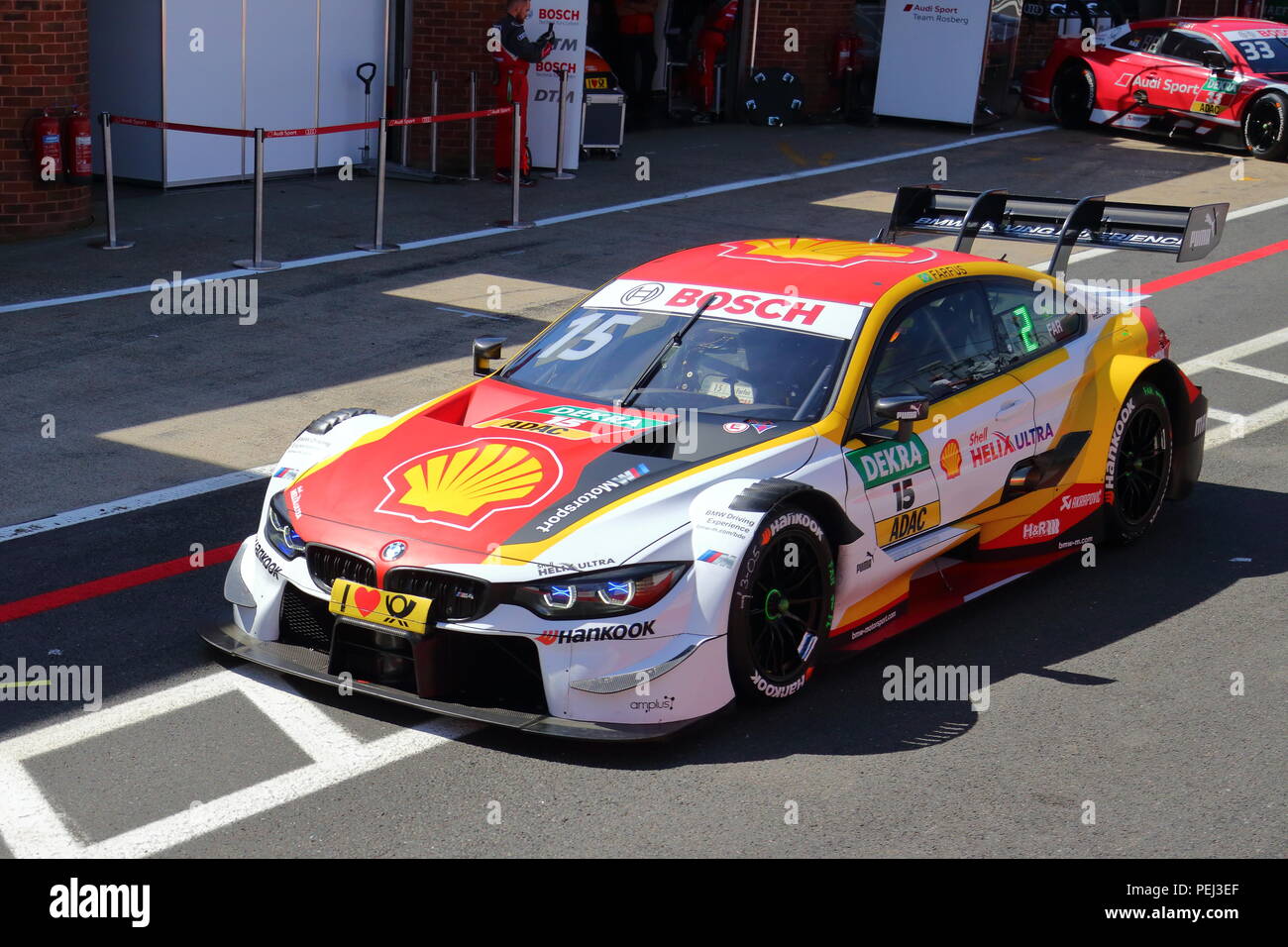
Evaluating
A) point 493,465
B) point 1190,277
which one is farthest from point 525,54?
point 493,465

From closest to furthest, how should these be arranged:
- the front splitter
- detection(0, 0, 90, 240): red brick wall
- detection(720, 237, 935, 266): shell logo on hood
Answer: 1. the front splitter
2. detection(720, 237, 935, 266): shell logo on hood
3. detection(0, 0, 90, 240): red brick wall

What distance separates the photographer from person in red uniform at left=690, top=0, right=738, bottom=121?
Result: 2200 cm

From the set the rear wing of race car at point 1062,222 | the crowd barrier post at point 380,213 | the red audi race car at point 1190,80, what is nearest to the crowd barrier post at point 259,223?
the crowd barrier post at point 380,213

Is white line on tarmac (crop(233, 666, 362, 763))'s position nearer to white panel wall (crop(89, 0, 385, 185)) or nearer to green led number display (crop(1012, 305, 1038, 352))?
green led number display (crop(1012, 305, 1038, 352))

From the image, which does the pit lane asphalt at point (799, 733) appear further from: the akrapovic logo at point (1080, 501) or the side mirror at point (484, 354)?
the side mirror at point (484, 354)

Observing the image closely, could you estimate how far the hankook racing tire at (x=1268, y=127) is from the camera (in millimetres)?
19922

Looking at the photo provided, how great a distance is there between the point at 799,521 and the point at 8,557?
371 cm

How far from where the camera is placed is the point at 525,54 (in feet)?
54.4

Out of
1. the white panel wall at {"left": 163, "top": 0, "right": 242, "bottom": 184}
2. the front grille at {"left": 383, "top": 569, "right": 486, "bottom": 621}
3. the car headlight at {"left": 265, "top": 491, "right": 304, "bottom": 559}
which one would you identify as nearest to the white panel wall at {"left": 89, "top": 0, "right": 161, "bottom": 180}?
the white panel wall at {"left": 163, "top": 0, "right": 242, "bottom": 184}

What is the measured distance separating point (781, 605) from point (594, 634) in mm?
817

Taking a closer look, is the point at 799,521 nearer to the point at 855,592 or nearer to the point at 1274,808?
the point at 855,592

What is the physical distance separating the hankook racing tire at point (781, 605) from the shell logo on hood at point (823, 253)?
1742 millimetres

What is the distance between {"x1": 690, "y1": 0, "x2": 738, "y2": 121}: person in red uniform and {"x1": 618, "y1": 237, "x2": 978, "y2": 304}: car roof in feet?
50.2

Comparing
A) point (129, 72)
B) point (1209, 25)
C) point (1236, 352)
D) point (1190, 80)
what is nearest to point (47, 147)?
point (129, 72)
